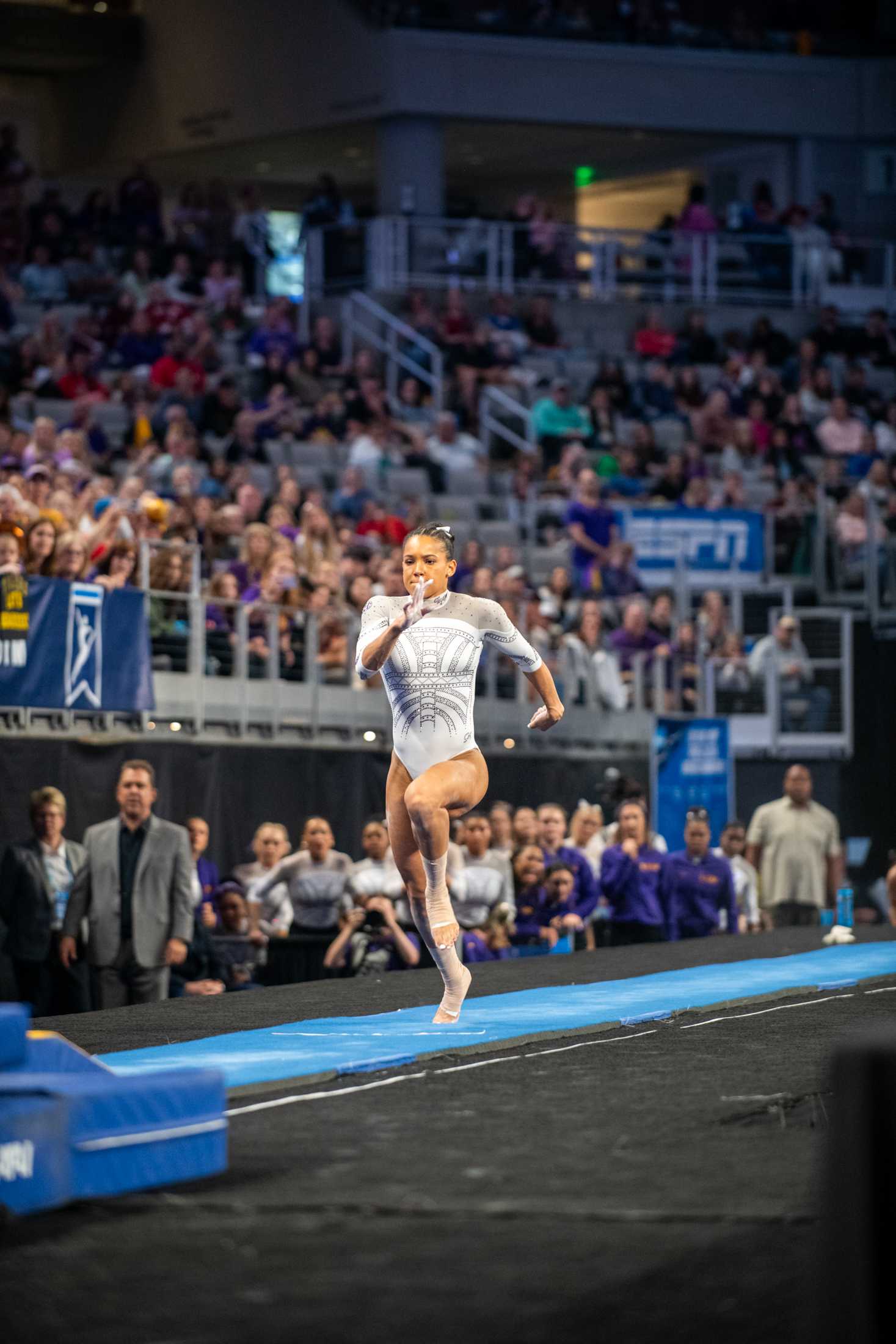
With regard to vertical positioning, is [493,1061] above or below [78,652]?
below

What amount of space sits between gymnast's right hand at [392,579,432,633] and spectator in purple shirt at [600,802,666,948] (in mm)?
6152

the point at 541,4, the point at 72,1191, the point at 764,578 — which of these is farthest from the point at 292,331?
the point at 72,1191

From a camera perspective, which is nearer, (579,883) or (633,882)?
(579,883)

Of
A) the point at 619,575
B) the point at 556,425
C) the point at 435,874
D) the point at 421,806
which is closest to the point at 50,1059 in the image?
the point at 421,806

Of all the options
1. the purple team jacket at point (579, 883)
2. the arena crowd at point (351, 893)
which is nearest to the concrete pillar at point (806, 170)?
the arena crowd at point (351, 893)

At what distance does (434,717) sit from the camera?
29.4ft

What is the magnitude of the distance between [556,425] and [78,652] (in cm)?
1175

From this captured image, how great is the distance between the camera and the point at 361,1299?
424 centimetres

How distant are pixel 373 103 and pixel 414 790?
2190cm

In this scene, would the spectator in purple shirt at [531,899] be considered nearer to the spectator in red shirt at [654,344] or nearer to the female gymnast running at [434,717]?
the female gymnast running at [434,717]

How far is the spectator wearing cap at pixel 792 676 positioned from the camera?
2047 cm

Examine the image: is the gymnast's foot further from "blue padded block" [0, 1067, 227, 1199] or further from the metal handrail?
the metal handrail

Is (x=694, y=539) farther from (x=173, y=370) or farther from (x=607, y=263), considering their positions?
(x=607, y=263)

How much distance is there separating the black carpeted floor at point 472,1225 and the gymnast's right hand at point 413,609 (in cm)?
170
